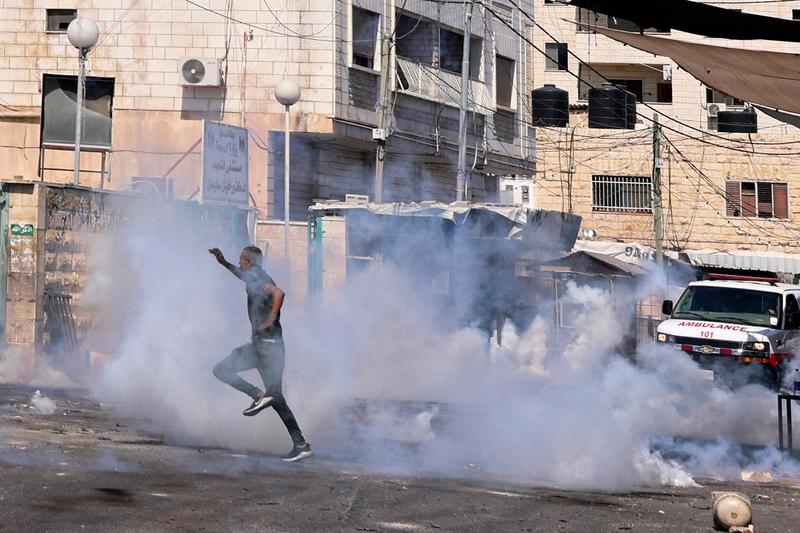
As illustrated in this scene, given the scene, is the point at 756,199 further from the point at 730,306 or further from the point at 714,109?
the point at 730,306

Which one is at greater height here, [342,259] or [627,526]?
[342,259]

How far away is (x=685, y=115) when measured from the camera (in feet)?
148

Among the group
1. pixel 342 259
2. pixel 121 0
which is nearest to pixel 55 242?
pixel 342 259

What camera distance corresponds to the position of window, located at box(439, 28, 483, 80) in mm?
29438

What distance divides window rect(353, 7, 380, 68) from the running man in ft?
54.3

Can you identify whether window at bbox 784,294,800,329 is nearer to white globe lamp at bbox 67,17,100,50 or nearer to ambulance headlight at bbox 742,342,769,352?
ambulance headlight at bbox 742,342,769,352

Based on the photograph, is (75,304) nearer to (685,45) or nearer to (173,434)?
(173,434)

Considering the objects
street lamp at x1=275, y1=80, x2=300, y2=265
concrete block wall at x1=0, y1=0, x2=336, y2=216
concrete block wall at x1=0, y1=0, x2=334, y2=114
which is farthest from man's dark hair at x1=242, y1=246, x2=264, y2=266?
concrete block wall at x1=0, y1=0, x2=334, y2=114

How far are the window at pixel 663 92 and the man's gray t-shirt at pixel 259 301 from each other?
37.9 metres

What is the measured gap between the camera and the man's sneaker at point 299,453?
1034 cm

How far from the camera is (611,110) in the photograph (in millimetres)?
42000

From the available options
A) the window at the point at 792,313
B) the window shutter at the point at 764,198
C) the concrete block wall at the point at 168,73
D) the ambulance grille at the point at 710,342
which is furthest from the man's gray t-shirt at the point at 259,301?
the window shutter at the point at 764,198

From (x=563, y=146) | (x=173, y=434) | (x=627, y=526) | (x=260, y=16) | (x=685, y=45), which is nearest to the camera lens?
(x=627, y=526)

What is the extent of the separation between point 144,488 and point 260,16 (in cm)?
1849
